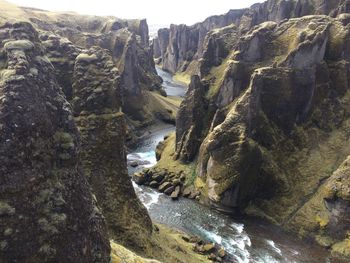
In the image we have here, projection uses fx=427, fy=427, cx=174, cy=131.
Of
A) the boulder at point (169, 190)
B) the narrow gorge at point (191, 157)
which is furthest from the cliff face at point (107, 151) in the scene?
the boulder at point (169, 190)

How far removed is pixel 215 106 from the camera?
106125 millimetres

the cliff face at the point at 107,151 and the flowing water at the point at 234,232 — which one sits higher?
the cliff face at the point at 107,151

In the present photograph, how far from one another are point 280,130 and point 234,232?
28.7 m

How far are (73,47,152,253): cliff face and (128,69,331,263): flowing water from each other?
2367 centimetres

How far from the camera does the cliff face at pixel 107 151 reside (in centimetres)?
5003

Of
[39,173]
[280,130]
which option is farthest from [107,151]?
[280,130]

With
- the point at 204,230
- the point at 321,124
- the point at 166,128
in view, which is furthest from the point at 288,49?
the point at 166,128

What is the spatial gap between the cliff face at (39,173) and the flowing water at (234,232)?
46.5m

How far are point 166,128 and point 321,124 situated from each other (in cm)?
6712

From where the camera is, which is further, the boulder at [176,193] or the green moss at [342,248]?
the boulder at [176,193]

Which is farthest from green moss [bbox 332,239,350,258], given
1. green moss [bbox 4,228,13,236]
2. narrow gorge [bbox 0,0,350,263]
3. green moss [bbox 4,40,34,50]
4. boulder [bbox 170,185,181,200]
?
green moss [bbox 4,40,34,50]

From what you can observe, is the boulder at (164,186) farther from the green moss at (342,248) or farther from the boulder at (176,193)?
the green moss at (342,248)

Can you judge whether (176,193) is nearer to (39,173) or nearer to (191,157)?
(191,157)

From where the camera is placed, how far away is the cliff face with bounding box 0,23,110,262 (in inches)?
907
